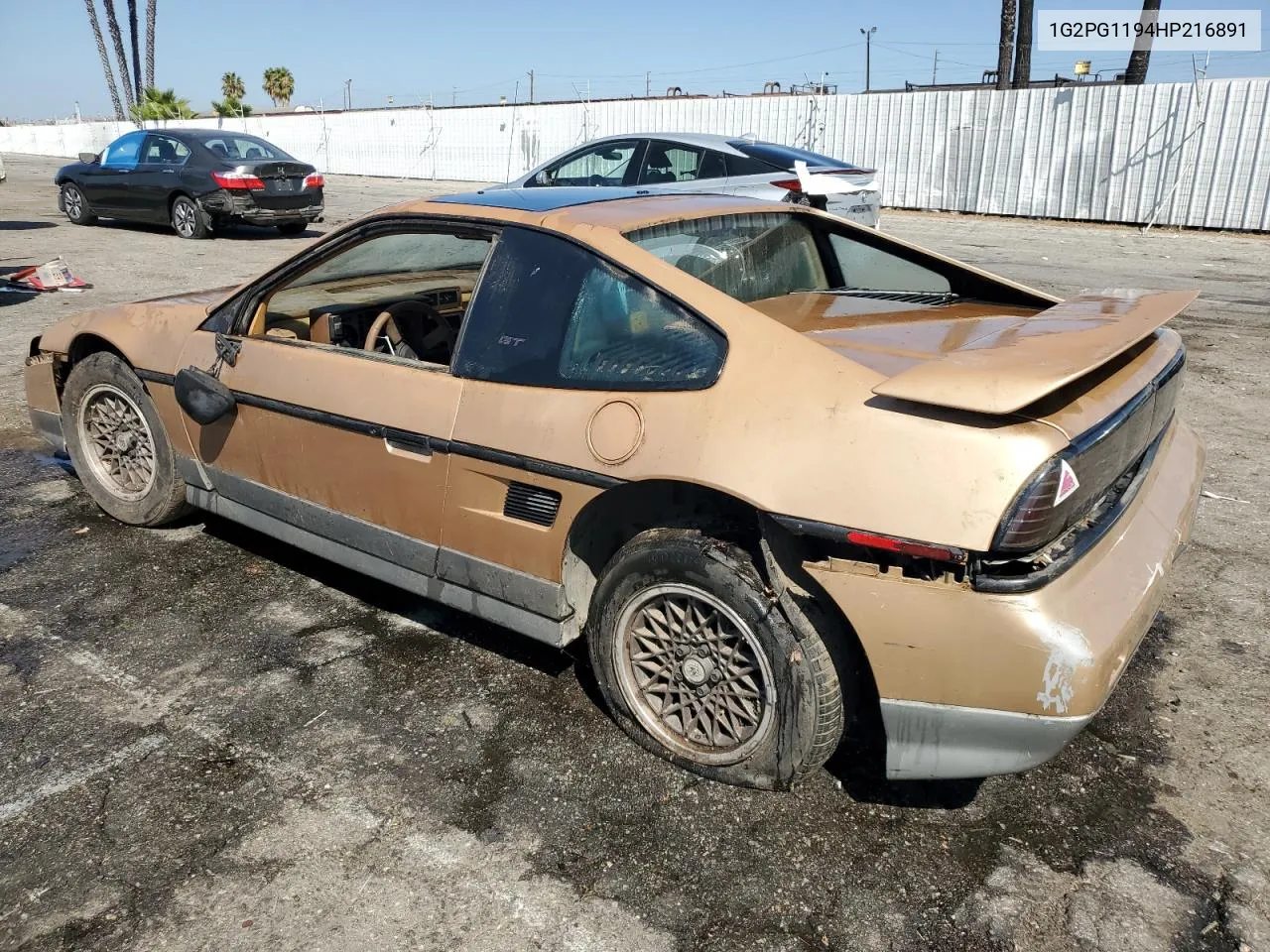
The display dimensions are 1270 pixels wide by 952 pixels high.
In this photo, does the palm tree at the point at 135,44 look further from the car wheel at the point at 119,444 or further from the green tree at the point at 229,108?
the car wheel at the point at 119,444

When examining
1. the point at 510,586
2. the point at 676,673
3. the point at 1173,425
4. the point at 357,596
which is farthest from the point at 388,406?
the point at 1173,425

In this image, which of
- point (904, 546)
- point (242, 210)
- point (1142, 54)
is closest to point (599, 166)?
point (242, 210)

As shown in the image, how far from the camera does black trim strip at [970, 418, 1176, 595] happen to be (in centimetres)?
226

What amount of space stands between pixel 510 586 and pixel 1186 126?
18.8 metres

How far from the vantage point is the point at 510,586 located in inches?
121

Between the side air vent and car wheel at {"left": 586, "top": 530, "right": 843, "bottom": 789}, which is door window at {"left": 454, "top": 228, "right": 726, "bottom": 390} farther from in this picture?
car wheel at {"left": 586, "top": 530, "right": 843, "bottom": 789}

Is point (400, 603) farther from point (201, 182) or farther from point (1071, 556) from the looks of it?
point (201, 182)

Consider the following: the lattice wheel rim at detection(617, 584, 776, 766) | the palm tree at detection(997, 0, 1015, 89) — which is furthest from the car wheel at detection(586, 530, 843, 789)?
the palm tree at detection(997, 0, 1015, 89)

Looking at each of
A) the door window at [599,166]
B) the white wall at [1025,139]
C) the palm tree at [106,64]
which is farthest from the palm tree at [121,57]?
the door window at [599,166]

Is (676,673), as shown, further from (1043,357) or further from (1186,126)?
(1186,126)

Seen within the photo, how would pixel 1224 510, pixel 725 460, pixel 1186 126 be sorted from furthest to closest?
1. pixel 1186 126
2. pixel 1224 510
3. pixel 725 460

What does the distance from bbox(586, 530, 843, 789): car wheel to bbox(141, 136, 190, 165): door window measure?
14.8 m

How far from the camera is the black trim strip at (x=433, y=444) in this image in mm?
2805

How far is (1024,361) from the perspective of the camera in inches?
95.0
